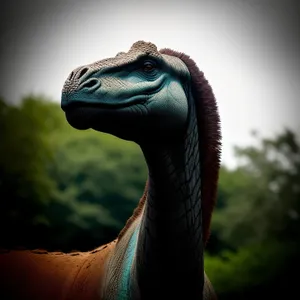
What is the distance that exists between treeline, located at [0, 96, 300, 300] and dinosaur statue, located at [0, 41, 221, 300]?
7.87 meters

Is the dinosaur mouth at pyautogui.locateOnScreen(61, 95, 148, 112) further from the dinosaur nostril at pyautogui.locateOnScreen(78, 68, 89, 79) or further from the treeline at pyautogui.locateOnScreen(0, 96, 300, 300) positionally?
the treeline at pyautogui.locateOnScreen(0, 96, 300, 300)

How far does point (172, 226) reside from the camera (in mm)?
2199

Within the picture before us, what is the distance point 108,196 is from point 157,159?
11.8 m

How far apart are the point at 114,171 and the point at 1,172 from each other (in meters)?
2.57

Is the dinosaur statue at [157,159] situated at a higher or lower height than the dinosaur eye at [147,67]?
lower

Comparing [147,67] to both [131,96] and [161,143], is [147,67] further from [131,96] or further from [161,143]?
[161,143]

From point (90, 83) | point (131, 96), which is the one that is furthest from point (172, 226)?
point (90, 83)

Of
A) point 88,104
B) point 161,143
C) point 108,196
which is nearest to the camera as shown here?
point 88,104

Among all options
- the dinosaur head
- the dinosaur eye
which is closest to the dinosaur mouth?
the dinosaur head

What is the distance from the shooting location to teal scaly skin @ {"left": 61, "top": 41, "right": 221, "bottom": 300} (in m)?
2.00

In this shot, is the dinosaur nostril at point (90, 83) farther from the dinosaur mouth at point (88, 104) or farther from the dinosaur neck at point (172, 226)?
the dinosaur neck at point (172, 226)

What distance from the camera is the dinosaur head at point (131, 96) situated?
1957mm

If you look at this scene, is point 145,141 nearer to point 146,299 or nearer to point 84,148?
point 146,299

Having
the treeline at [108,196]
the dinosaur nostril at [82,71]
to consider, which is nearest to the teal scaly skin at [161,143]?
the dinosaur nostril at [82,71]
